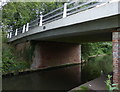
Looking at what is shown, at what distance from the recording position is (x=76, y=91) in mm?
4062

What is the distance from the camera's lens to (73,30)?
17.9 feet

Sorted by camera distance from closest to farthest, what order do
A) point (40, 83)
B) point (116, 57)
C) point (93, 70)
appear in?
1. point (116, 57)
2. point (40, 83)
3. point (93, 70)

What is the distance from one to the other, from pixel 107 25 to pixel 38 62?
321 inches

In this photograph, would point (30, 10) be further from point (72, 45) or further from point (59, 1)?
point (72, 45)

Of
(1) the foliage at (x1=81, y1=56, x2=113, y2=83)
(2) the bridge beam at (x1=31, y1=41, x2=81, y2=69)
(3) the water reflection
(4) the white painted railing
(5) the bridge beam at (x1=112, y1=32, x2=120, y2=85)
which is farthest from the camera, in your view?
(2) the bridge beam at (x1=31, y1=41, x2=81, y2=69)

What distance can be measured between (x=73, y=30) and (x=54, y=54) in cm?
704

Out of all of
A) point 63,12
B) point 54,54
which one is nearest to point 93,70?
point 54,54

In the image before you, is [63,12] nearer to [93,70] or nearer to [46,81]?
[46,81]

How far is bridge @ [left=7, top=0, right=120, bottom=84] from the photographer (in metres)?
3.82

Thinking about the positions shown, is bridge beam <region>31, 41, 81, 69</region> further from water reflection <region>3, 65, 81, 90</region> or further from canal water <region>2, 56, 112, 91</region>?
water reflection <region>3, 65, 81, 90</region>

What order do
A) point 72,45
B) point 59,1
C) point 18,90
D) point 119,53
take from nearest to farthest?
point 119,53
point 18,90
point 59,1
point 72,45

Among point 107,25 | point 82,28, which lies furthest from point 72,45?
point 107,25

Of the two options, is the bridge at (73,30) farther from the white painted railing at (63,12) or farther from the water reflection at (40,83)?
the water reflection at (40,83)

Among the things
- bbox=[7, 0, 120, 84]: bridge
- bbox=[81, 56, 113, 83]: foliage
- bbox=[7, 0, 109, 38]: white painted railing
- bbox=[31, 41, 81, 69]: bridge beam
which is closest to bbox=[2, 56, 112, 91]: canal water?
bbox=[81, 56, 113, 83]: foliage
